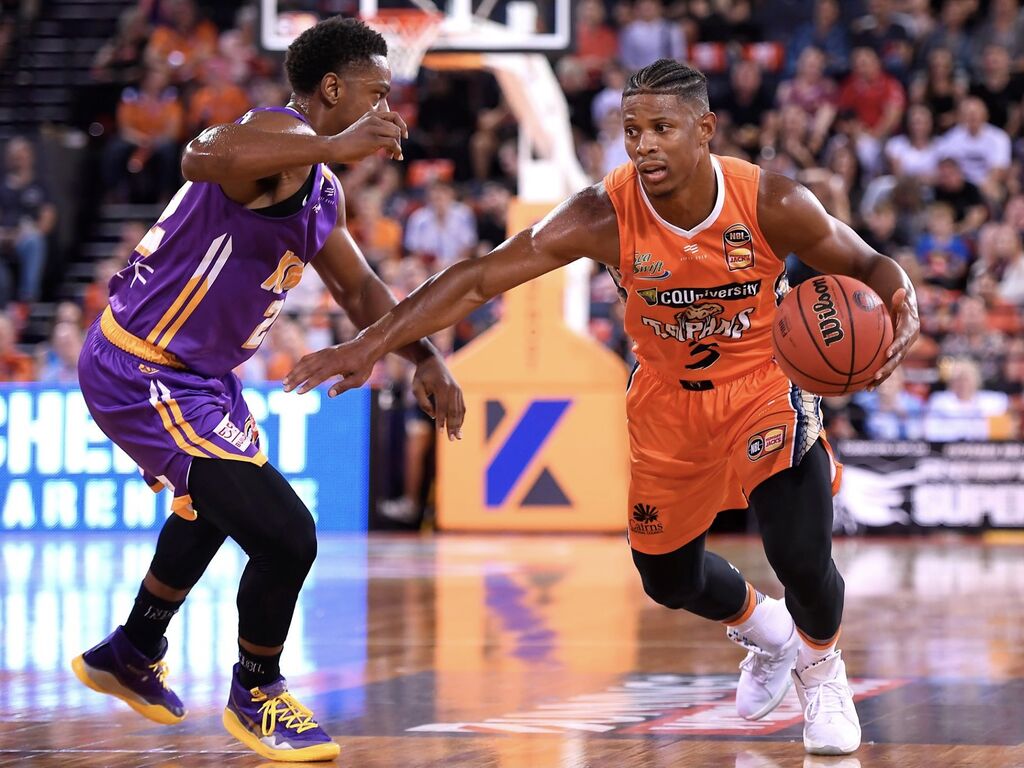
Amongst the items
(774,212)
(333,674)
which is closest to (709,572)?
(774,212)

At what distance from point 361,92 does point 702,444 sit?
1534 mm

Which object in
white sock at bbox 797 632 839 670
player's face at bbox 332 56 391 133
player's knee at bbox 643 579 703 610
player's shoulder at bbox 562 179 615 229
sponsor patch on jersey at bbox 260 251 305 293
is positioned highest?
player's face at bbox 332 56 391 133

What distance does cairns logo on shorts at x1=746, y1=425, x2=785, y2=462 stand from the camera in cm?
494

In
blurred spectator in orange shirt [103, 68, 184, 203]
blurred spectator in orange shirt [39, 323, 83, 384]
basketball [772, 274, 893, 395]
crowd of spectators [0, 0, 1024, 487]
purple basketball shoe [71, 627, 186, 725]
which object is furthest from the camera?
blurred spectator in orange shirt [103, 68, 184, 203]

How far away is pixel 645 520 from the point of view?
524 centimetres

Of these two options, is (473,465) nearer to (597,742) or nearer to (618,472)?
(618,472)

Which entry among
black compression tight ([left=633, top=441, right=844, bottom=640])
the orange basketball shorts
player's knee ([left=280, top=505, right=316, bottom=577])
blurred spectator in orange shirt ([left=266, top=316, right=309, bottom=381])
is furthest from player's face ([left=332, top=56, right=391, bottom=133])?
blurred spectator in orange shirt ([left=266, top=316, right=309, bottom=381])

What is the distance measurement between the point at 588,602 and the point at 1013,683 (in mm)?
2989

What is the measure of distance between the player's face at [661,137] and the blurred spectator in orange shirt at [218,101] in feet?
42.3

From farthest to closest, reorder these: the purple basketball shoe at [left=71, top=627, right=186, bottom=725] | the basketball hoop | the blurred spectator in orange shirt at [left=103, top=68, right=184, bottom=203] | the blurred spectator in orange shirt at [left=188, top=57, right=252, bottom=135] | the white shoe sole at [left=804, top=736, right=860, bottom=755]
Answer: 1. the blurred spectator in orange shirt at [left=103, top=68, right=184, bottom=203]
2. the blurred spectator in orange shirt at [left=188, top=57, right=252, bottom=135]
3. the basketball hoop
4. the purple basketball shoe at [left=71, top=627, right=186, bottom=725]
5. the white shoe sole at [left=804, top=736, right=860, bottom=755]

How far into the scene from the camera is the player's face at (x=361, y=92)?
4.74 metres

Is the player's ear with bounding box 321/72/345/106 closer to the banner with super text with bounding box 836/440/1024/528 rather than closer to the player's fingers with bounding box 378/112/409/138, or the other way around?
the player's fingers with bounding box 378/112/409/138

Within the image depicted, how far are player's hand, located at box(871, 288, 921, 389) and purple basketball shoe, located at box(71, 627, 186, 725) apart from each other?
2.41m

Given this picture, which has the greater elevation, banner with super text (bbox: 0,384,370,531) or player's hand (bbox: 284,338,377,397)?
player's hand (bbox: 284,338,377,397)
